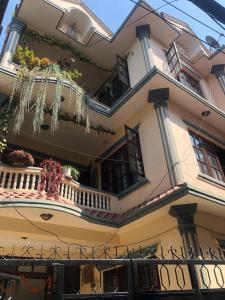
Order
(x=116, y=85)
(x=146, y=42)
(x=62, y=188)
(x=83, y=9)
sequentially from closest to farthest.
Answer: (x=62, y=188) < (x=146, y=42) < (x=116, y=85) < (x=83, y=9)

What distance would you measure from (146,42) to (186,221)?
777cm

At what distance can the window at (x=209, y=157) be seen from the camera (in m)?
8.95

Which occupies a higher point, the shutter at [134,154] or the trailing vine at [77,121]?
the trailing vine at [77,121]

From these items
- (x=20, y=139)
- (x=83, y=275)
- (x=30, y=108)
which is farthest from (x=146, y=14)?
(x=83, y=275)

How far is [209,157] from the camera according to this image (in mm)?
9609

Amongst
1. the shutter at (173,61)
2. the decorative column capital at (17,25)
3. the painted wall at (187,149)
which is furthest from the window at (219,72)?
the decorative column capital at (17,25)

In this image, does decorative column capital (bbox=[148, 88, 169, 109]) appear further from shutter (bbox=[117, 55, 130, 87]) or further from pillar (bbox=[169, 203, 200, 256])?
pillar (bbox=[169, 203, 200, 256])

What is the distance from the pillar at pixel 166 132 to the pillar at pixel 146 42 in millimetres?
1924

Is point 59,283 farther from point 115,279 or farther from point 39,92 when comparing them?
point 39,92

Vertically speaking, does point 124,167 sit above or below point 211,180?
above

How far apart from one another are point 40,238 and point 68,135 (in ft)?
13.8

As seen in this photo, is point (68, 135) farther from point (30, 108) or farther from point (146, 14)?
point (146, 14)

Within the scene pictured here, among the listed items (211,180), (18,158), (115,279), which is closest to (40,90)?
(18,158)

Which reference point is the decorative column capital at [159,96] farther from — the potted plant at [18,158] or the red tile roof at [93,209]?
the potted plant at [18,158]
